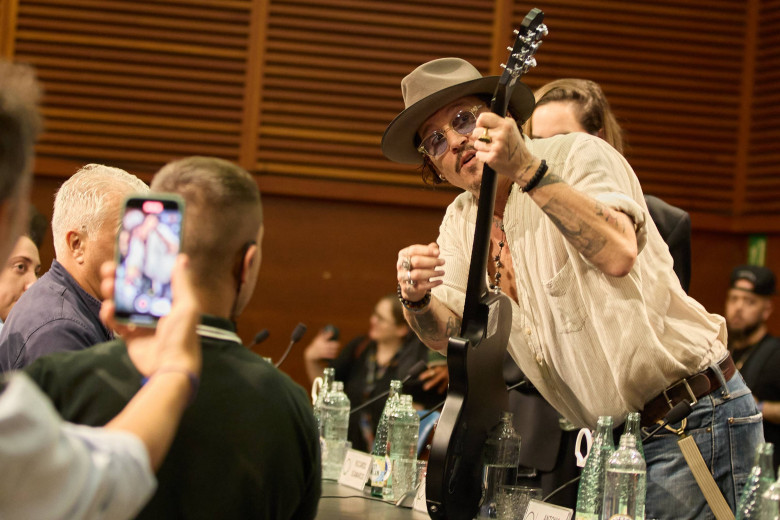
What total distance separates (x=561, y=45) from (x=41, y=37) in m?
3.14

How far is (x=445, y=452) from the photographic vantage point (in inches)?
70.6

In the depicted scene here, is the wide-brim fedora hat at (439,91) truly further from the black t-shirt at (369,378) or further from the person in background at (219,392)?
the black t-shirt at (369,378)

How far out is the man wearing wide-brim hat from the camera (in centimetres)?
177

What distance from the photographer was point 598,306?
1.92 meters

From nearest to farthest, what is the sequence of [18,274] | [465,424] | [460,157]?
[465,424] → [460,157] → [18,274]

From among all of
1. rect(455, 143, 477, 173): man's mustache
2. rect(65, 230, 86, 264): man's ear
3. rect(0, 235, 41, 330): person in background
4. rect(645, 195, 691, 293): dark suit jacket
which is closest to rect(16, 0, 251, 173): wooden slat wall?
rect(0, 235, 41, 330): person in background

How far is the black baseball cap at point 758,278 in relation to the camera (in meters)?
4.47

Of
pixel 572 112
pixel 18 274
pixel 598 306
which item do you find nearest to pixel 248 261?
pixel 598 306

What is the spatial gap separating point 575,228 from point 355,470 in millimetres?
1184

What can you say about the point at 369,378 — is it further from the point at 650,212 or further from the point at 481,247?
the point at 481,247

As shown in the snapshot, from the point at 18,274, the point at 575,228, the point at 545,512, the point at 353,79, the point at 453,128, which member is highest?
the point at 353,79

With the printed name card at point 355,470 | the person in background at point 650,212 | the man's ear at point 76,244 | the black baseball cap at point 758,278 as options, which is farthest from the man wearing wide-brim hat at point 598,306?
the black baseball cap at point 758,278

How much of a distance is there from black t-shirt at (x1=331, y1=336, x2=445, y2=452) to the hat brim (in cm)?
208

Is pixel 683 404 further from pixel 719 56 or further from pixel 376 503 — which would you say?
pixel 719 56
